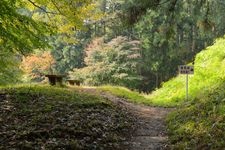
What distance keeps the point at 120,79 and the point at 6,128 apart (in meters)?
31.5

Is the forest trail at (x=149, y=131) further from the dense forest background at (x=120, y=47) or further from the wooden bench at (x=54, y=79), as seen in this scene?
the wooden bench at (x=54, y=79)

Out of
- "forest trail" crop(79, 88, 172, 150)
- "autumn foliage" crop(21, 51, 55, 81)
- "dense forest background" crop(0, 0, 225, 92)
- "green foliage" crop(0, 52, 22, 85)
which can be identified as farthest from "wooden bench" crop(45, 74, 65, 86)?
"autumn foliage" crop(21, 51, 55, 81)

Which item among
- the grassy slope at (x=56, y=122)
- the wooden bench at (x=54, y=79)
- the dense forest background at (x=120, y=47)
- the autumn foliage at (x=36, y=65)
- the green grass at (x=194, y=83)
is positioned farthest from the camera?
the autumn foliage at (x=36, y=65)

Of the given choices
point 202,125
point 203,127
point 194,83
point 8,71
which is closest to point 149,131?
point 202,125

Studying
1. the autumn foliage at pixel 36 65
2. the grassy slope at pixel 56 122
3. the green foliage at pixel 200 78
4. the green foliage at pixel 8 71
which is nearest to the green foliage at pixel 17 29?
the grassy slope at pixel 56 122

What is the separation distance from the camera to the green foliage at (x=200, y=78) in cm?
2154

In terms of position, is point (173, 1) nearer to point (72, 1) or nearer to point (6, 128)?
point (72, 1)

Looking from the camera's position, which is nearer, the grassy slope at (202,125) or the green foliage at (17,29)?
the grassy slope at (202,125)

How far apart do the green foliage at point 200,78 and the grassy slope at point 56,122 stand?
8.38 metres

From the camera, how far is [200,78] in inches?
905

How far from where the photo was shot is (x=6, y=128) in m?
9.16

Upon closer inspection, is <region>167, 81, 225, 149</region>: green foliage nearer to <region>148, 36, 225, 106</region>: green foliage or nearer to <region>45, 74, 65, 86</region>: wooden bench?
<region>148, 36, 225, 106</region>: green foliage

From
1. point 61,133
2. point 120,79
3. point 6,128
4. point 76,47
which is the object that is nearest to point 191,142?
point 61,133

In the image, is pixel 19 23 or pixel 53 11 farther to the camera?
pixel 53 11
